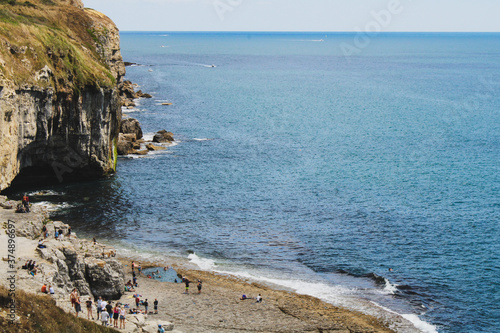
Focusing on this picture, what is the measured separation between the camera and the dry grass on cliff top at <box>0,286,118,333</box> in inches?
1297

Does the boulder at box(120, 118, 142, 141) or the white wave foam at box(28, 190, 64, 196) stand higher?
the boulder at box(120, 118, 142, 141)

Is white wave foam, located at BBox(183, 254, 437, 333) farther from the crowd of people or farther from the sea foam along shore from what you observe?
the crowd of people

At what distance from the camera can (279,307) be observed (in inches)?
1924

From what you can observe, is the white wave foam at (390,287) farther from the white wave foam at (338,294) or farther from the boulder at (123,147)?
the boulder at (123,147)

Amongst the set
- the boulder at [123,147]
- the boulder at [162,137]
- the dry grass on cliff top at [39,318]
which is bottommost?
the dry grass on cliff top at [39,318]

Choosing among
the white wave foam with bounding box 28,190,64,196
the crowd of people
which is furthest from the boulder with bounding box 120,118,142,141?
the crowd of people

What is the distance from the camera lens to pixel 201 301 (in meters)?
49.7

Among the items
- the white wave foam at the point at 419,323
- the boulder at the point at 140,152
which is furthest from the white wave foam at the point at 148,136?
the white wave foam at the point at 419,323

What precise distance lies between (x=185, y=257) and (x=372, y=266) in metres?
19.6

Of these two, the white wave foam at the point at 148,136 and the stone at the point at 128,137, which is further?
the white wave foam at the point at 148,136

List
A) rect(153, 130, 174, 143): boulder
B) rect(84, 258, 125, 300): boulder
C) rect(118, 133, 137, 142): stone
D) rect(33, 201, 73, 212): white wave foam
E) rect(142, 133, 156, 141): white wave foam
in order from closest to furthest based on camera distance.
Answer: rect(84, 258, 125, 300): boulder, rect(33, 201, 73, 212): white wave foam, rect(118, 133, 137, 142): stone, rect(153, 130, 174, 143): boulder, rect(142, 133, 156, 141): white wave foam

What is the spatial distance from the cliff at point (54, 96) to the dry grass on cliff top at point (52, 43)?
4.7 inches

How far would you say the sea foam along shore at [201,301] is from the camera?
43.4 metres

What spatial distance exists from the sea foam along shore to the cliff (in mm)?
14730
